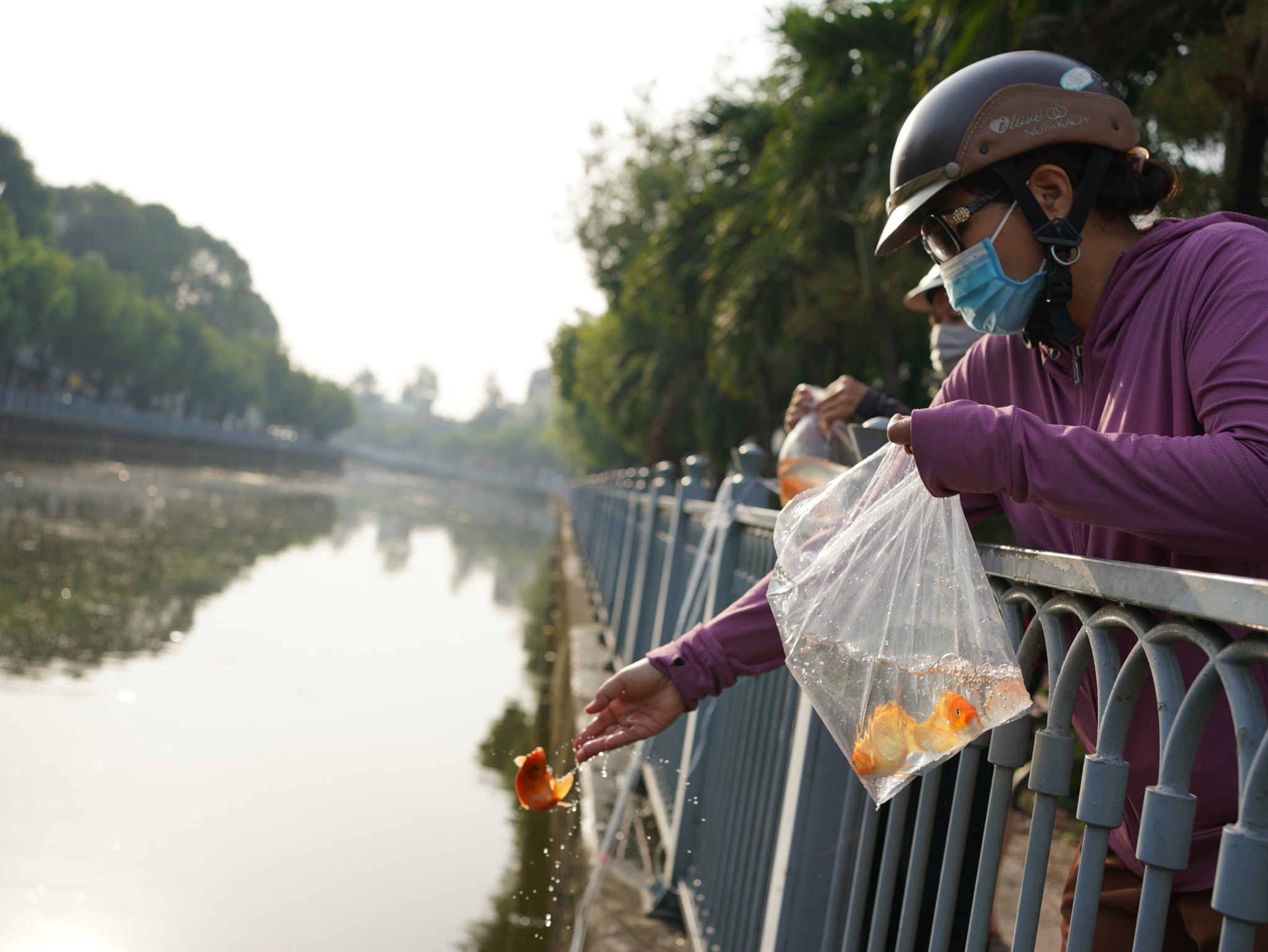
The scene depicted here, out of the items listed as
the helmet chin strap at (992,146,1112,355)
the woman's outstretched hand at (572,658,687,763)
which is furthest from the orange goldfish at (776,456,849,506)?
the helmet chin strap at (992,146,1112,355)

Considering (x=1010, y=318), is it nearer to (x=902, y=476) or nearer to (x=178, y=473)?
(x=902, y=476)

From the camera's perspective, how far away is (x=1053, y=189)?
71.2 inches

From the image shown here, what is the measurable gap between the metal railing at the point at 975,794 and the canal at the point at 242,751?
1.26 metres

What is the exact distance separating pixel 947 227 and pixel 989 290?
0.51 feet

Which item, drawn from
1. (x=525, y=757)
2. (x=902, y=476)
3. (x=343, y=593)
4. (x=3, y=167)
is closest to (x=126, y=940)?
(x=525, y=757)

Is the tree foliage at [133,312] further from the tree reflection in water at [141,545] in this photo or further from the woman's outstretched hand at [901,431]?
the woman's outstretched hand at [901,431]

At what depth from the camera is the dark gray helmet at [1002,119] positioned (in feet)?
5.94

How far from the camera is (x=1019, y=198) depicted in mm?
1786

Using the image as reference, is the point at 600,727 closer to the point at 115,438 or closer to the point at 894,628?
the point at 894,628

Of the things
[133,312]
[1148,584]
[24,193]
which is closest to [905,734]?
[1148,584]

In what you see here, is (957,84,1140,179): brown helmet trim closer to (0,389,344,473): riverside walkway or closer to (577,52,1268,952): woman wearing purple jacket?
(577,52,1268,952): woman wearing purple jacket

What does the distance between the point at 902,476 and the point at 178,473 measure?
3750cm

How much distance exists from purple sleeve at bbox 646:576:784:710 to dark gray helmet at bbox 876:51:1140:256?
0.78 meters

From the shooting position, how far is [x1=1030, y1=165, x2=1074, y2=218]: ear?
1.79 m
